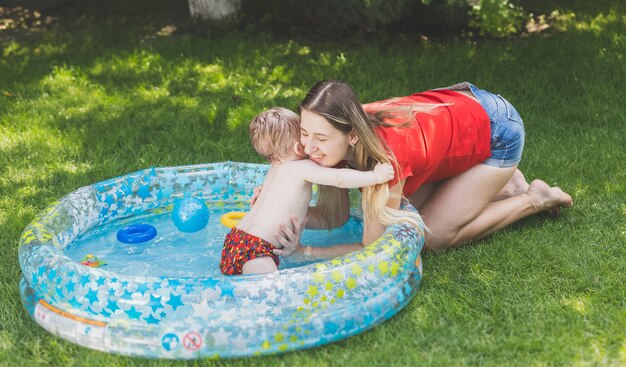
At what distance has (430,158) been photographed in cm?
381

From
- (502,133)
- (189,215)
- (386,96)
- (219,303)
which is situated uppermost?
(502,133)

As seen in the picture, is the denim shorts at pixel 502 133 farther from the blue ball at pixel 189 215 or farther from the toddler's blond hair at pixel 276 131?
the blue ball at pixel 189 215

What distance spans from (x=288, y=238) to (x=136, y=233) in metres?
1.04

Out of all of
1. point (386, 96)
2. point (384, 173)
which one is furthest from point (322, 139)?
point (386, 96)

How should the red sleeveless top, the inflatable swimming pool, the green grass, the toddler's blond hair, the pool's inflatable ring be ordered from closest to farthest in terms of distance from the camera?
1. the inflatable swimming pool
2. the green grass
3. the red sleeveless top
4. the toddler's blond hair
5. the pool's inflatable ring

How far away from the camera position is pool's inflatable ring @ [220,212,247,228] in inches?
180

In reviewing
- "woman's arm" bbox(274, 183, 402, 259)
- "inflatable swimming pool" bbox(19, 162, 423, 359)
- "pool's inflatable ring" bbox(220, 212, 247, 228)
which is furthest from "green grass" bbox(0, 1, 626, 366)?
"pool's inflatable ring" bbox(220, 212, 247, 228)

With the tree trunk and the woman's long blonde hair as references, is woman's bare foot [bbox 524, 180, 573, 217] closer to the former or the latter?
the woman's long blonde hair

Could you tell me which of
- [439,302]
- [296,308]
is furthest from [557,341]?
[296,308]

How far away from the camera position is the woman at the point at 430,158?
11.9ft

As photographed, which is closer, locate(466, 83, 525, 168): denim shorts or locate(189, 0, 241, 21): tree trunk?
locate(466, 83, 525, 168): denim shorts

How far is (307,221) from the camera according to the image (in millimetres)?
4332

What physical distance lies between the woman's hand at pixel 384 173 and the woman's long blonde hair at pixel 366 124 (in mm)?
35

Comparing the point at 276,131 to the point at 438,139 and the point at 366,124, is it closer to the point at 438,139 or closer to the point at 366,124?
the point at 366,124
